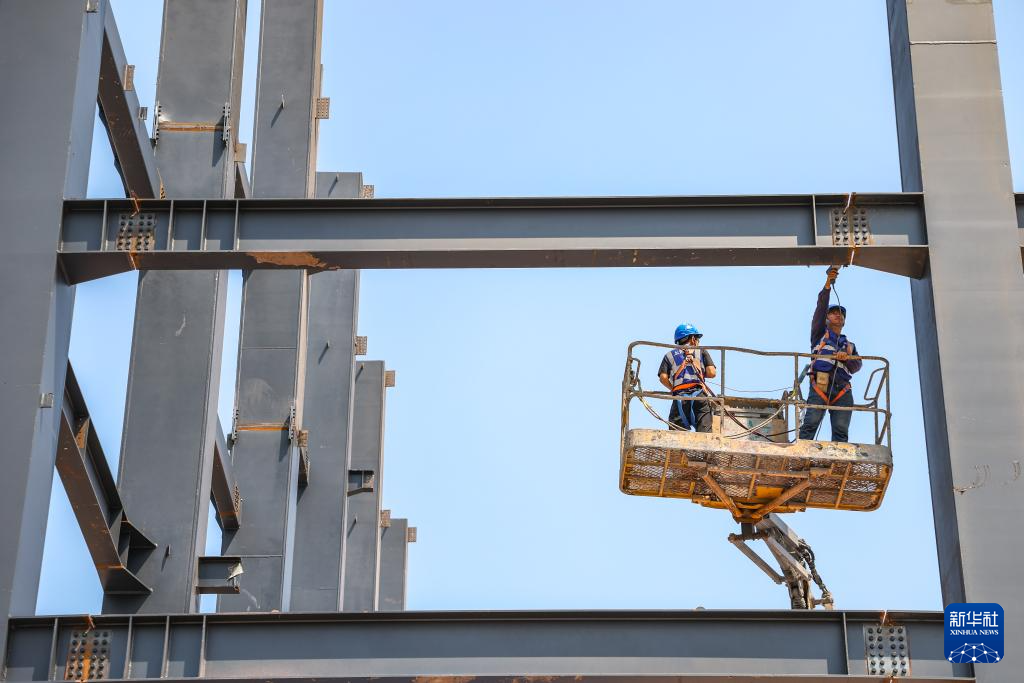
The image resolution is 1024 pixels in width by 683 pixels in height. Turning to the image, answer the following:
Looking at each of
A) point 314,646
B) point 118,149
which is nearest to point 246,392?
point 118,149

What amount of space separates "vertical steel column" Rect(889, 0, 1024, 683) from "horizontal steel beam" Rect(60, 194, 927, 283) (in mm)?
429

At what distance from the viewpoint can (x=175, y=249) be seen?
14.9 metres

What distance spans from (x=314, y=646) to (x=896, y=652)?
4.62m

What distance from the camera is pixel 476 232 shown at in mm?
14875

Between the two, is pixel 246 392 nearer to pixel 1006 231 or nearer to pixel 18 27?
pixel 18 27

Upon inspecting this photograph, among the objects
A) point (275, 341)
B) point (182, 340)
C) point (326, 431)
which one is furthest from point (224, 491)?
point (326, 431)

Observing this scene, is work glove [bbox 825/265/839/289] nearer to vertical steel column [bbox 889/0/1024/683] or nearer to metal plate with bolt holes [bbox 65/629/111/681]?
vertical steel column [bbox 889/0/1024/683]

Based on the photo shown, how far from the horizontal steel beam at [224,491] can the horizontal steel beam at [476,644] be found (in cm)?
723

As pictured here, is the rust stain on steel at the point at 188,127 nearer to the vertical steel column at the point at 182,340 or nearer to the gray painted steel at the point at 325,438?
the vertical steel column at the point at 182,340

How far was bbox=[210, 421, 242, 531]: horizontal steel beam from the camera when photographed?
21.1 meters

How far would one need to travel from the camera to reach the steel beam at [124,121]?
17.5 meters

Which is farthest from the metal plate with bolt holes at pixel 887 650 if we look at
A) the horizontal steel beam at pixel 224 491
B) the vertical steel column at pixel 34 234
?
the horizontal steel beam at pixel 224 491

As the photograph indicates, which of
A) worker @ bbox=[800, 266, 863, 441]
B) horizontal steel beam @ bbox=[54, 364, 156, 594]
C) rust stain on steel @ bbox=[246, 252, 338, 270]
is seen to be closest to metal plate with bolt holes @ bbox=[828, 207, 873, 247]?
worker @ bbox=[800, 266, 863, 441]

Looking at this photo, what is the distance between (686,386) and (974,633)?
450 centimetres
